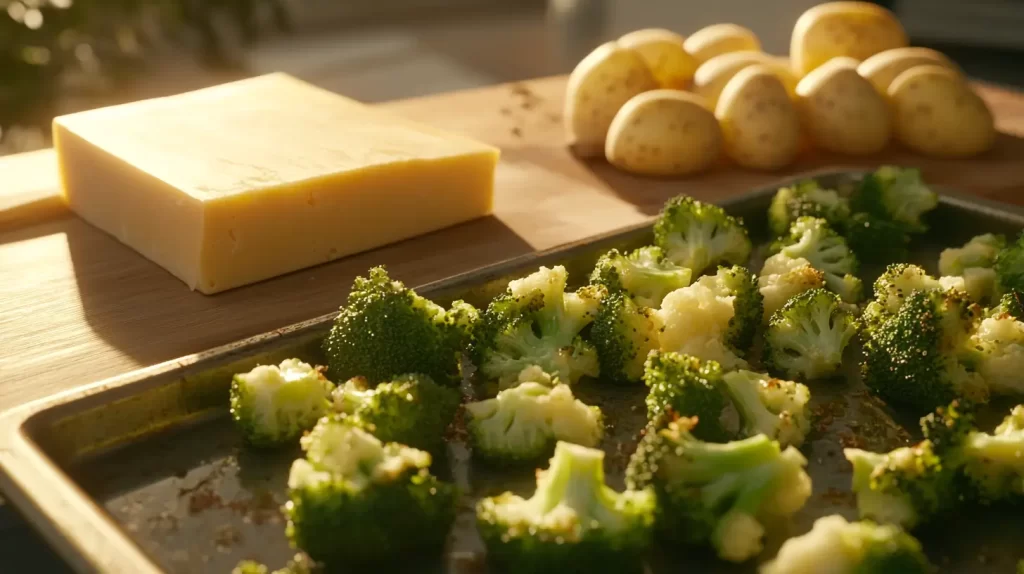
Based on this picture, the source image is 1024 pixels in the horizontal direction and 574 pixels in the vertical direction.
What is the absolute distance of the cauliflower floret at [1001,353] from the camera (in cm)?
132

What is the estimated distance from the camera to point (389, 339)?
129 cm

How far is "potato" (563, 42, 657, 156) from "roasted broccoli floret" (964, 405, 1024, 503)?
1346 mm

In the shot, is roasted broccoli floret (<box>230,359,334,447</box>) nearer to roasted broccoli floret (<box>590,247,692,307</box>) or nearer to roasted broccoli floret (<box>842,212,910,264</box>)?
roasted broccoli floret (<box>590,247,692,307</box>)

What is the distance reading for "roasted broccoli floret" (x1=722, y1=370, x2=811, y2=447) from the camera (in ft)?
3.89

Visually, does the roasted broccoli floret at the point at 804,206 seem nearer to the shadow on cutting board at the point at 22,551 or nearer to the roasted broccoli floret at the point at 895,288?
the roasted broccoli floret at the point at 895,288

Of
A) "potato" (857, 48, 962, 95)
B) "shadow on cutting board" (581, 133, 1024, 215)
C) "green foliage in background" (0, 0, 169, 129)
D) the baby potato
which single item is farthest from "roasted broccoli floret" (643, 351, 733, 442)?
"green foliage in background" (0, 0, 169, 129)

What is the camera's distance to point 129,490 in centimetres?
112

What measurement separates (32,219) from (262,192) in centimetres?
54

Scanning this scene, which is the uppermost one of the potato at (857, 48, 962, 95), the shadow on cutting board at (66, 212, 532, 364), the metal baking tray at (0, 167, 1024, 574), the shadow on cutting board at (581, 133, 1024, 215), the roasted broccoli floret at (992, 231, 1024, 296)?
the potato at (857, 48, 962, 95)

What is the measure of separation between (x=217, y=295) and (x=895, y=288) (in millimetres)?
1061

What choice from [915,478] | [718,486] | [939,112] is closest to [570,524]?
[718,486]

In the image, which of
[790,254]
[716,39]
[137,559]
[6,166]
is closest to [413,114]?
[716,39]

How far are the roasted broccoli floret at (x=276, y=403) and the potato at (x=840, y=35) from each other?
1.73 metres

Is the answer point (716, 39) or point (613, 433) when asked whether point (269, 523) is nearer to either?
point (613, 433)
